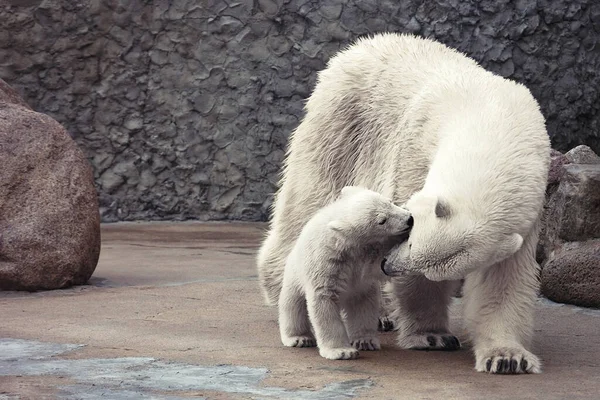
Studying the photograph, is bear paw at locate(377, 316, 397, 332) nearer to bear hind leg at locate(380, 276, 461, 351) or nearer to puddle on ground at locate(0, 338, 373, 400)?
bear hind leg at locate(380, 276, 461, 351)

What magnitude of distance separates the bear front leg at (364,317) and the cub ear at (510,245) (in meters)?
0.82

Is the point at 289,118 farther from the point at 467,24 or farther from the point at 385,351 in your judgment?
the point at 385,351

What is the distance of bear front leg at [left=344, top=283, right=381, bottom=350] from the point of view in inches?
178

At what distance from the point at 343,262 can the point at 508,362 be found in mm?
749

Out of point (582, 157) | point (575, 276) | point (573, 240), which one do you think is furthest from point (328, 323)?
point (582, 157)

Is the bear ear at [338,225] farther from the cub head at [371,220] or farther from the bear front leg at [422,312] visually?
the bear front leg at [422,312]

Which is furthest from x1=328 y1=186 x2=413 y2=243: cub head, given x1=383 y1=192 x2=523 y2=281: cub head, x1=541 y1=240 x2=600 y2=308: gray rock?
x1=541 y1=240 x2=600 y2=308: gray rock

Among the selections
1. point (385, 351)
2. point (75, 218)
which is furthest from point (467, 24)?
point (385, 351)

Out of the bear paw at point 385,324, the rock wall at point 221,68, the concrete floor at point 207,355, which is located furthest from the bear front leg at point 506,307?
the rock wall at point 221,68

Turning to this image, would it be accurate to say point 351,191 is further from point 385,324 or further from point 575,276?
point 575,276

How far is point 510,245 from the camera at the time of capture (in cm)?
380

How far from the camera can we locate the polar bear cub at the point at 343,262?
4137mm

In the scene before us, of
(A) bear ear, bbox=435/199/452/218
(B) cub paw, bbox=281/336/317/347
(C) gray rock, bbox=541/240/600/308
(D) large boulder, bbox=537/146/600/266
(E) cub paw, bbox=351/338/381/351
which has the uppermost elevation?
(A) bear ear, bbox=435/199/452/218

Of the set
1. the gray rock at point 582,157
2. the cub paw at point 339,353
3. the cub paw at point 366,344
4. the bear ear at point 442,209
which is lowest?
the cub paw at point 366,344
